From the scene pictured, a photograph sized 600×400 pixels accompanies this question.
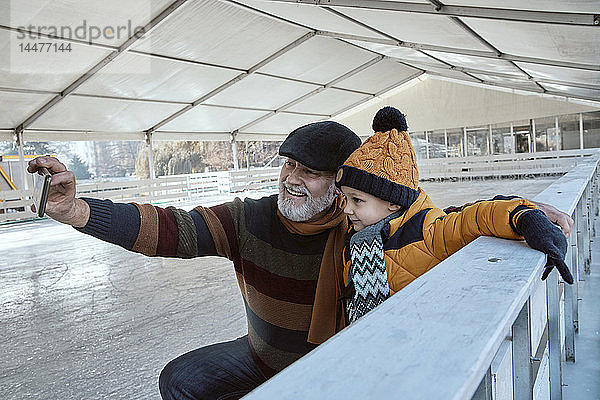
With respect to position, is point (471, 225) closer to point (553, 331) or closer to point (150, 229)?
point (553, 331)

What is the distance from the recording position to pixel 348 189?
4.81 ft

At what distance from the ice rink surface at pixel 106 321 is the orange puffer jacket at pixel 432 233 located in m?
1.44

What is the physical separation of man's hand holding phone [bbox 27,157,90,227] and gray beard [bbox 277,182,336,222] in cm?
59

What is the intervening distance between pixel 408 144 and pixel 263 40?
29.6ft

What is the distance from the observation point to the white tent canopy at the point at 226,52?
6.12 m

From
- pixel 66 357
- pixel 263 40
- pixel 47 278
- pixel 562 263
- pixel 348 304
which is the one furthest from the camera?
pixel 263 40

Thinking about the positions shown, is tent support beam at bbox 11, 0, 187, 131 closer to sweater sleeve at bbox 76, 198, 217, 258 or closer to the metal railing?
the metal railing

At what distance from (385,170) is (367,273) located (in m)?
0.31

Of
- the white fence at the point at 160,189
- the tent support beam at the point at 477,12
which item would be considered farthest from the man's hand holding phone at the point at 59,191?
the white fence at the point at 160,189

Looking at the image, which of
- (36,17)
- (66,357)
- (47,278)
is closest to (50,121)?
(36,17)

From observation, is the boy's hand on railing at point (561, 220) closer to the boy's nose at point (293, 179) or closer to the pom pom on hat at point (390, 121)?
the pom pom on hat at point (390, 121)

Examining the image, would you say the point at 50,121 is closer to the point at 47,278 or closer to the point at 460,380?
the point at 47,278

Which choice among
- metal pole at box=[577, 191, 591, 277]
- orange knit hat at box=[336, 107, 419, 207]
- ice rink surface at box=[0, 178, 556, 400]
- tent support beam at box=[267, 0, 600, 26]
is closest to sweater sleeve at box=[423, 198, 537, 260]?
orange knit hat at box=[336, 107, 419, 207]

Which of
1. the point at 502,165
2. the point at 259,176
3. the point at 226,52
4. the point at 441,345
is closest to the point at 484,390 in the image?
the point at 441,345
